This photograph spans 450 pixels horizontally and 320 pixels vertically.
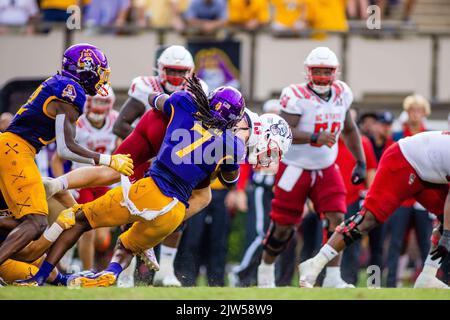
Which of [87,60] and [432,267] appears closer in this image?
[87,60]

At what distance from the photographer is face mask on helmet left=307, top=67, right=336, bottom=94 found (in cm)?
1066

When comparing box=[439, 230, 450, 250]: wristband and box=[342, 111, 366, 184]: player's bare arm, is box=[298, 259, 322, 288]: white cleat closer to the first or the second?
box=[439, 230, 450, 250]: wristband

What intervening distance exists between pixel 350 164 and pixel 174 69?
2744mm

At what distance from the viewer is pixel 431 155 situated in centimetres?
959

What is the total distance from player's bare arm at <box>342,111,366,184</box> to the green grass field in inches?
95.1

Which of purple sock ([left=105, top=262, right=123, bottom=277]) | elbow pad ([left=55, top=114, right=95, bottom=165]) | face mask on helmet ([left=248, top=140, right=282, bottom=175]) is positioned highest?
elbow pad ([left=55, top=114, right=95, bottom=165])

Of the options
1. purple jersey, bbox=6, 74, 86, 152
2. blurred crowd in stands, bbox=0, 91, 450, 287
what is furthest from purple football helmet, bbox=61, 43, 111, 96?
blurred crowd in stands, bbox=0, 91, 450, 287

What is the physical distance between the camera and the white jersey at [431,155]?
9.55 m

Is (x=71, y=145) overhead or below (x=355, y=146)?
overhead

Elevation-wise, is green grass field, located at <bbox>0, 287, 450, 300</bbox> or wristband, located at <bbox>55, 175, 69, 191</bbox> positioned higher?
wristband, located at <bbox>55, 175, 69, 191</bbox>

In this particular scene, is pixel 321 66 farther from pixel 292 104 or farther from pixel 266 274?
pixel 266 274

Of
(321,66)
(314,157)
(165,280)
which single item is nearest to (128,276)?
(165,280)

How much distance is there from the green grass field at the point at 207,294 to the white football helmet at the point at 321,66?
2.69 meters

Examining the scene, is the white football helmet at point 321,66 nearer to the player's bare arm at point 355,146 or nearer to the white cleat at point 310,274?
the player's bare arm at point 355,146
